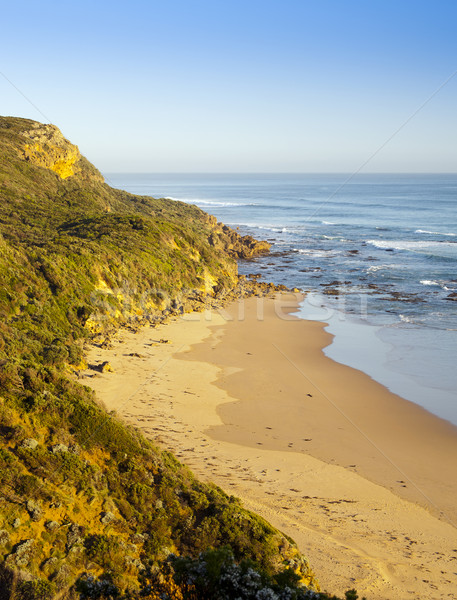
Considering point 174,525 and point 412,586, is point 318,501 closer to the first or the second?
point 412,586

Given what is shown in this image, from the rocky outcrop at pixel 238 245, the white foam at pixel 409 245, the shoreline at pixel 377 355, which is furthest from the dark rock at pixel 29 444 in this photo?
the white foam at pixel 409 245

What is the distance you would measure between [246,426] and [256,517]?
6555mm

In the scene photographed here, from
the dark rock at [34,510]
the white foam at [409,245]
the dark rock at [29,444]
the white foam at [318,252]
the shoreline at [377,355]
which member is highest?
the white foam at [409,245]

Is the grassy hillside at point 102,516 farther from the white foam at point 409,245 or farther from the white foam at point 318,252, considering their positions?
the white foam at point 409,245

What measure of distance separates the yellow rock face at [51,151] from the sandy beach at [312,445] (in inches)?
1216

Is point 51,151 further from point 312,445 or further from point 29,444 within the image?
point 29,444

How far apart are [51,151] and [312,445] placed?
44.4m

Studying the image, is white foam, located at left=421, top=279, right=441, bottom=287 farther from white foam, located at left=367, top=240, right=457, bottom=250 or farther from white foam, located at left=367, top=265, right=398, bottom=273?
white foam, located at left=367, top=240, right=457, bottom=250

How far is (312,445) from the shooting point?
14.2 m

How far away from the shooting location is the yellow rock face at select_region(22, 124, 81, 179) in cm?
4656

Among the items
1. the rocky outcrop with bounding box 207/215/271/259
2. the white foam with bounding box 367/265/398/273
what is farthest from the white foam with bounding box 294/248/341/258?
the white foam with bounding box 367/265/398/273

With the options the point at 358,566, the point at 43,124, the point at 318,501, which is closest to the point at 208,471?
the point at 318,501

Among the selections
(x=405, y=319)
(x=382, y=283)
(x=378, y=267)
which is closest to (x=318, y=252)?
(x=378, y=267)

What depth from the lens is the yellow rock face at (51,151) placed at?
153 ft
